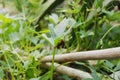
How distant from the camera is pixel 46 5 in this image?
141cm

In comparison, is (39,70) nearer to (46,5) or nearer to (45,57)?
(45,57)

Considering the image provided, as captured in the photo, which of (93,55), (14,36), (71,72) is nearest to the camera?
(93,55)

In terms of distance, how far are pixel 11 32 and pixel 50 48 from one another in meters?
0.17

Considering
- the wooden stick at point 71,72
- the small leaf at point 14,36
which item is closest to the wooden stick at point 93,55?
the wooden stick at point 71,72

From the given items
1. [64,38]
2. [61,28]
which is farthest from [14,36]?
[61,28]

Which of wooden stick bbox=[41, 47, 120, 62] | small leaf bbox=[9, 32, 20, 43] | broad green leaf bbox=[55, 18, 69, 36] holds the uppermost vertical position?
broad green leaf bbox=[55, 18, 69, 36]

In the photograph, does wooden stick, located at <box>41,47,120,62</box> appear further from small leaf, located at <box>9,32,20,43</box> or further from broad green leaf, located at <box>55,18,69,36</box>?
small leaf, located at <box>9,32,20,43</box>

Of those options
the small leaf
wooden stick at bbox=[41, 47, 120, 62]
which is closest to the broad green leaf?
wooden stick at bbox=[41, 47, 120, 62]

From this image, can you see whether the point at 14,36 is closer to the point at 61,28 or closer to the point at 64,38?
the point at 64,38

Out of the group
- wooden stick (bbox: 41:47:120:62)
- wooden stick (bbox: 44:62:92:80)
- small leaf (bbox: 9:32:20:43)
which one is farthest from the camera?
small leaf (bbox: 9:32:20:43)

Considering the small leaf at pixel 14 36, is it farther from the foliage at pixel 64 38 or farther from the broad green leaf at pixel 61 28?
the broad green leaf at pixel 61 28

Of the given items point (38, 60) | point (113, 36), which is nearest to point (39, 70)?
point (38, 60)

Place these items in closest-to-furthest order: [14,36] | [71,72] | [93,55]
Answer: [93,55] < [71,72] < [14,36]

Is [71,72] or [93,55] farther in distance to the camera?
[71,72]
